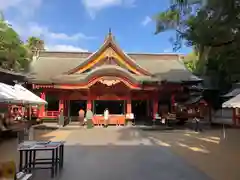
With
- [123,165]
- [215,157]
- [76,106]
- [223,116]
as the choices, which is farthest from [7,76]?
[223,116]

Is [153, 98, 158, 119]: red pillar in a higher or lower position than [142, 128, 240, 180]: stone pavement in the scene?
higher

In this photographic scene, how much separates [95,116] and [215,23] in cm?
1574

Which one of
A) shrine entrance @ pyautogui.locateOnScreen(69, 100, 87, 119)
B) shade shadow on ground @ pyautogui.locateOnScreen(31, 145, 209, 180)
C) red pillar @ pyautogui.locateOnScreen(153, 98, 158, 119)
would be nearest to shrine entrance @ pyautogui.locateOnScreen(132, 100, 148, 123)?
red pillar @ pyautogui.locateOnScreen(153, 98, 158, 119)

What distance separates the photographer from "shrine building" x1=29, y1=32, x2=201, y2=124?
85.5ft

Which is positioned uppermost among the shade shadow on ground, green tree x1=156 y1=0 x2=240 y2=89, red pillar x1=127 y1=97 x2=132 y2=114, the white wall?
→ green tree x1=156 y1=0 x2=240 y2=89

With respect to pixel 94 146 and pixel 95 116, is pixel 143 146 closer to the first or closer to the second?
pixel 94 146

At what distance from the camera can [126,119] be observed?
26219 mm

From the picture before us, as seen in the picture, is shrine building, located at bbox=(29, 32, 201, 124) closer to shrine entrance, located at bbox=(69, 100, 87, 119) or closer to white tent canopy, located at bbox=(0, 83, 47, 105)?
shrine entrance, located at bbox=(69, 100, 87, 119)

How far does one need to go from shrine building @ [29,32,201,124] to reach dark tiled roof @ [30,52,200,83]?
8 cm

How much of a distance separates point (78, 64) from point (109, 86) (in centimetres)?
594

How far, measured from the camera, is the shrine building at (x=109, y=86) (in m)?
26.0

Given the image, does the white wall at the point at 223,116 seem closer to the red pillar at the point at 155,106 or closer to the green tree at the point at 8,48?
the red pillar at the point at 155,106

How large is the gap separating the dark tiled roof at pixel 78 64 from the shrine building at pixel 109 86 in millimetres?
82

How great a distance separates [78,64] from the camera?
31.2m
